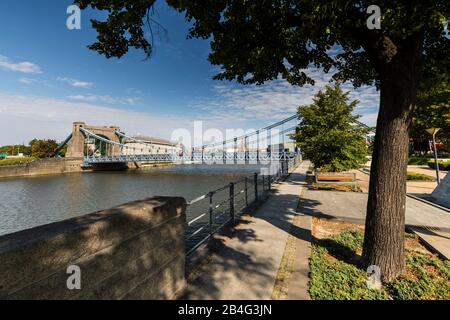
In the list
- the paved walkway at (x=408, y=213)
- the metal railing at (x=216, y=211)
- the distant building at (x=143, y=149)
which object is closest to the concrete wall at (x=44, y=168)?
the distant building at (x=143, y=149)

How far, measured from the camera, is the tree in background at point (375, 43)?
3268mm

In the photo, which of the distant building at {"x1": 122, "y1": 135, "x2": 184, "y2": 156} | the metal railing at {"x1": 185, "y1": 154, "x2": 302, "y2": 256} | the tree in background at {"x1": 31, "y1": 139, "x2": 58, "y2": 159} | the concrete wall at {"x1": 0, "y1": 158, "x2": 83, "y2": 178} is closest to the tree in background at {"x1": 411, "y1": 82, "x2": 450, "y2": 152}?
the metal railing at {"x1": 185, "y1": 154, "x2": 302, "y2": 256}

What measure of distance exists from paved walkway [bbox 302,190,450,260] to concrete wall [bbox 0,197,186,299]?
4836 millimetres

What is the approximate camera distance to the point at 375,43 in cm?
366

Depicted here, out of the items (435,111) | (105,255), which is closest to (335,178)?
(105,255)

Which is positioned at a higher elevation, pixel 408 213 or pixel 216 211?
pixel 408 213

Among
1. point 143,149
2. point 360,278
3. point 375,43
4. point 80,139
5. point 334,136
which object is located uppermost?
point 80,139

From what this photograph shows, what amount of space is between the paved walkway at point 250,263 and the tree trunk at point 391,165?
1213 mm

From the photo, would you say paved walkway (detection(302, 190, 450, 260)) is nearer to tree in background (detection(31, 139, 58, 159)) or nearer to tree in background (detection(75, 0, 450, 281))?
tree in background (detection(75, 0, 450, 281))

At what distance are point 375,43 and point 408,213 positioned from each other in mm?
6024

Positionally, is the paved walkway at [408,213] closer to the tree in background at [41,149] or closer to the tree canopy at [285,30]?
the tree canopy at [285,30]

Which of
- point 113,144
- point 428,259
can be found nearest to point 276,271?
point 428,259

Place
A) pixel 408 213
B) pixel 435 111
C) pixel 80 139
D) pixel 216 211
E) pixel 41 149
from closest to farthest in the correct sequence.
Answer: pixel 408 213 < pixel 216 211 < pixel 435 111 < pixel 41 149 < pixel 80 139

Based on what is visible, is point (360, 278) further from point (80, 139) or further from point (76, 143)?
point (80, 139)
